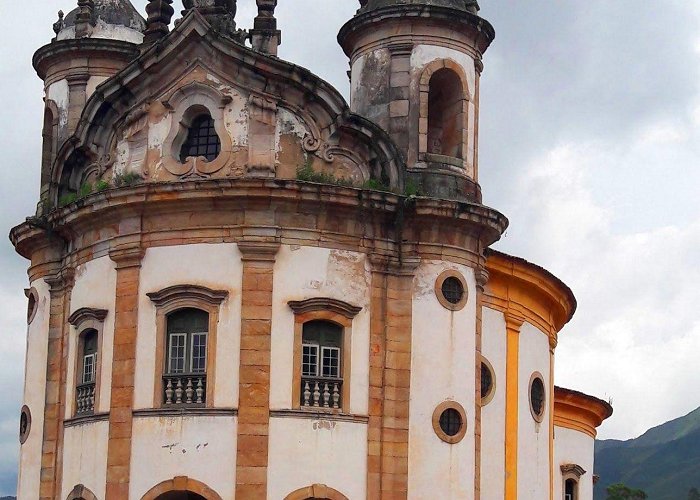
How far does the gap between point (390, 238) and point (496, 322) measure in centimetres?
564

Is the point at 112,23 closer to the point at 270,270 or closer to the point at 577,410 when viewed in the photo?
the point at 270,270

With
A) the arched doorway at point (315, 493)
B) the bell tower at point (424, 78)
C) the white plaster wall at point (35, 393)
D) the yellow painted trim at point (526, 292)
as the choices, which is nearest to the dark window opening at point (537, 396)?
the yellow painted trim at point (526, 292)

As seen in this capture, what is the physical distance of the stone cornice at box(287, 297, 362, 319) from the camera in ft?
95.1

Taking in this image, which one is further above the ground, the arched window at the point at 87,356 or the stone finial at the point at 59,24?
the stone finial at the point at 59,24

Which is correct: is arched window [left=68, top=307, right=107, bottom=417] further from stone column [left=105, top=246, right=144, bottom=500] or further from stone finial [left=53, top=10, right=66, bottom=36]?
stone finial [left=53, top=10, right=66, bottom=36]

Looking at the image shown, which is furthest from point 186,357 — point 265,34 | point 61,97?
point 61,97

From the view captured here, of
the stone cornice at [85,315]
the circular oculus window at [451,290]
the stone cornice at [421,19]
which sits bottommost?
the stone cornice at [85,315]

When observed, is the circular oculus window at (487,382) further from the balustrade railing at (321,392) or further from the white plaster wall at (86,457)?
the white plaster wall at (86,457)

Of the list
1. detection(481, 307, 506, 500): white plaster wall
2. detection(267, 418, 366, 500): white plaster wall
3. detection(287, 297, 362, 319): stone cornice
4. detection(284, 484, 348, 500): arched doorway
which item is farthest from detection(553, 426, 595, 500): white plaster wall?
detection(287, 297, 362, 319): stone cornice

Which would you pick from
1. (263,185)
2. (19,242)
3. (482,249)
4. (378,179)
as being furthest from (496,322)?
(19,242)

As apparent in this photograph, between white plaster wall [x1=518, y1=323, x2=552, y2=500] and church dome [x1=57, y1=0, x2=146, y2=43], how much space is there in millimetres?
11405

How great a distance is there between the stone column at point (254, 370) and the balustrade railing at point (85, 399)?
3.54 metres

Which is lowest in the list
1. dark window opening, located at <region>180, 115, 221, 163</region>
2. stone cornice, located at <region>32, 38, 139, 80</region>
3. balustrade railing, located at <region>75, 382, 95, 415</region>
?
balustrade railing, located at <region>75, 382, 95, 415</region>

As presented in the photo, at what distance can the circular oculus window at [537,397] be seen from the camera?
3603 centimetres
